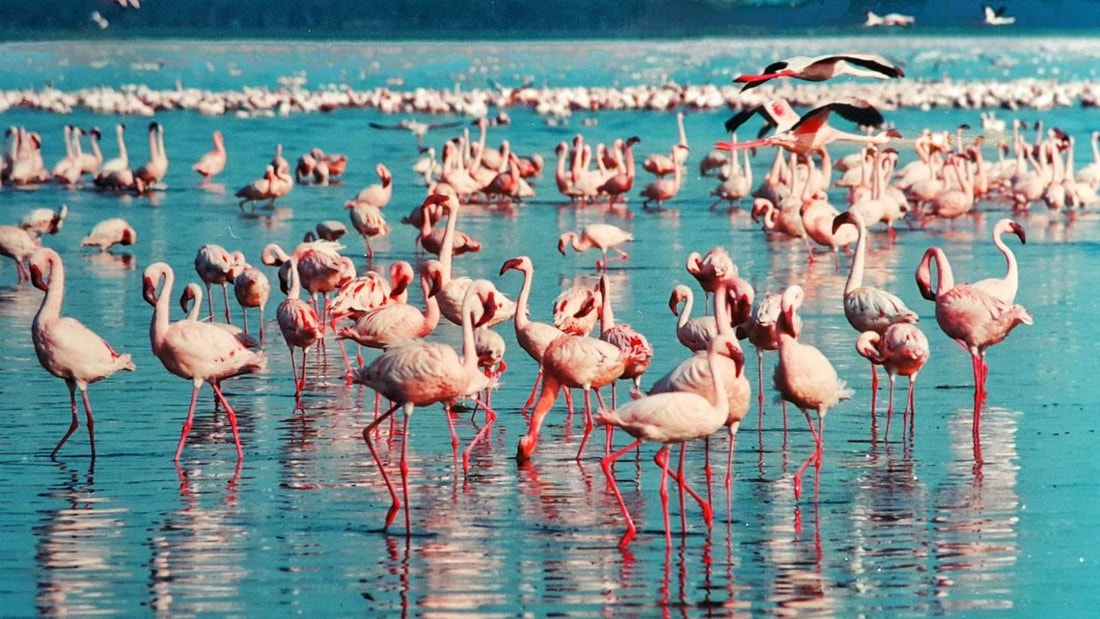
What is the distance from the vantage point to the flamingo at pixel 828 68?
415 inches

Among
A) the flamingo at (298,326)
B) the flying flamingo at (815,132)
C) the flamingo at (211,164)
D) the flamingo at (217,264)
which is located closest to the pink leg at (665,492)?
the flamingo at (298,326)

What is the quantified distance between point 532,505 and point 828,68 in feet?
16.0

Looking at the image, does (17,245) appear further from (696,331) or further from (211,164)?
(211,164)

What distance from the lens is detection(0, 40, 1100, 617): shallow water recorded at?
6.39 meters

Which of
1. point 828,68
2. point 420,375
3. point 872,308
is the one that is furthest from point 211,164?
point 420,375

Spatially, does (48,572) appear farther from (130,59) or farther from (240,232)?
(130,59)

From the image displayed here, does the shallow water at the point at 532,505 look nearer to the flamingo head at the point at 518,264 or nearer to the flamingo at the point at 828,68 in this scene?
the flamingo head at the point at 518,264

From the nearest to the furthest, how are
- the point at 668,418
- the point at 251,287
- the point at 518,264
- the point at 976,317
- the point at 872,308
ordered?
the point at 668,418 → the point at 518,264 → the point at 976,317 → the point at 872,308 → the point at 251,287

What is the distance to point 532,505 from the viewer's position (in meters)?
7.68

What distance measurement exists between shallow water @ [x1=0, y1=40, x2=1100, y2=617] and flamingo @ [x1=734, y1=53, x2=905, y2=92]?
1.71 meters

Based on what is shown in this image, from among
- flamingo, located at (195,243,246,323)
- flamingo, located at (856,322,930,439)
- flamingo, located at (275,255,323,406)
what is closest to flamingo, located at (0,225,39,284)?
flamingo, located at (195,243,246,323)

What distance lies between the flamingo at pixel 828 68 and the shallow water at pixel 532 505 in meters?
1.71

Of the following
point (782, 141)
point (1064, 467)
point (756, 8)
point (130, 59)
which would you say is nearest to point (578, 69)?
point (130, 59)

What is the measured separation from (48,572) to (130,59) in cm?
6699
